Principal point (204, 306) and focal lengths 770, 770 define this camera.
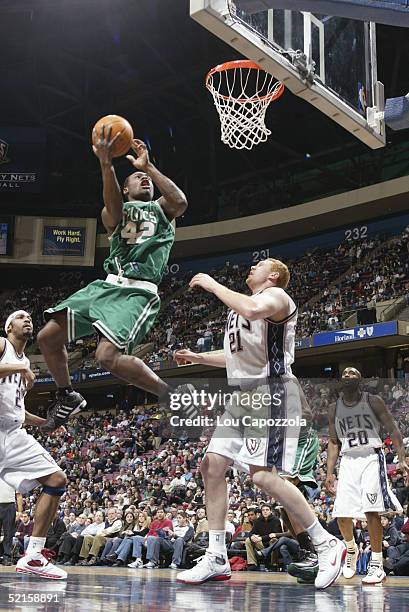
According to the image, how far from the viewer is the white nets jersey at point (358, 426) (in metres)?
7.43

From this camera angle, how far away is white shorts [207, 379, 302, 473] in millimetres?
5004

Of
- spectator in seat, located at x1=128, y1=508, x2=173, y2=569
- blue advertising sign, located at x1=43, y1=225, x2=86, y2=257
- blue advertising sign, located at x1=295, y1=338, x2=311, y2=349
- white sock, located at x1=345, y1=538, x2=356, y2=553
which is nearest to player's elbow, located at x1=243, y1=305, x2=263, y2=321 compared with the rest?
white sock, located at x1=345, y1=538, x2=356, y2=553

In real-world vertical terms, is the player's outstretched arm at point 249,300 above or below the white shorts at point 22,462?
above

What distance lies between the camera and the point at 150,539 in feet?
42.3

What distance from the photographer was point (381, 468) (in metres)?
7.42

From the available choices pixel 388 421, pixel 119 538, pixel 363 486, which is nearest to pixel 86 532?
pixel 119 538

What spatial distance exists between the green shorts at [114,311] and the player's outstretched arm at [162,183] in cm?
61

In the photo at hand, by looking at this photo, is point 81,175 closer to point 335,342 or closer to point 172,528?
point 335,342

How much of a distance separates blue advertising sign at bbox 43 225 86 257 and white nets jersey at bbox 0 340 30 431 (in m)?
25.7

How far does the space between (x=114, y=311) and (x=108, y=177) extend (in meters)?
0.90

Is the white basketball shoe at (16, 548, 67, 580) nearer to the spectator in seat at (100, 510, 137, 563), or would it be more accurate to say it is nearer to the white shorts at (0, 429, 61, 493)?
the white shorts at (0, 429, 61, 493)

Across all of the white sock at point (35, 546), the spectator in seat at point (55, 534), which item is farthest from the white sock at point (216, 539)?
the spectator in seat at point (55, 534)

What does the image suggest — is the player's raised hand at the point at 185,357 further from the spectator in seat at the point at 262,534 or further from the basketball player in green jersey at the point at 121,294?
the spectator in seat at the point at 262,534

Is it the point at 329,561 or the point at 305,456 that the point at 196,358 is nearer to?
the point at 329,561
